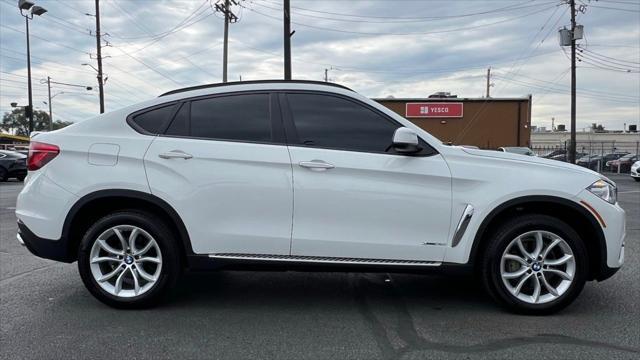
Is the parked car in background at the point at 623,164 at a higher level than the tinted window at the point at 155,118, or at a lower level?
lower

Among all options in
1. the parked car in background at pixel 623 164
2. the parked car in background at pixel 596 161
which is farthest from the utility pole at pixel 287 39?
the parked car in background at pixel 596 161

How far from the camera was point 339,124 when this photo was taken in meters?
4.05

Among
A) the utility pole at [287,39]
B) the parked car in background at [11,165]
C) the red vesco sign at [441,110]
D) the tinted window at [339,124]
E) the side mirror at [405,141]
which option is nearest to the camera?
the side mirror at [405,141]

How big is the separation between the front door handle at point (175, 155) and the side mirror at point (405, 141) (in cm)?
162

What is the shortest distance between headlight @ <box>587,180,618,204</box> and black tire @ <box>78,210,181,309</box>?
3.37 meters

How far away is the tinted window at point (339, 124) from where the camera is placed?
13.1 ft

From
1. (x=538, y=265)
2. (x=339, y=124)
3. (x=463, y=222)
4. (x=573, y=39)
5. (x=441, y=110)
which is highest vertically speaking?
(x=573, y=39)

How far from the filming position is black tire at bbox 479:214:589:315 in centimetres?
390

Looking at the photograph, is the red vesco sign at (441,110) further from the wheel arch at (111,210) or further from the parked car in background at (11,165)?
the wheel arch at (111,210)

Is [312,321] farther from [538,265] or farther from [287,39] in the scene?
[287,39]

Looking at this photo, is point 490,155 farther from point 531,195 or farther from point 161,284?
point 161,284

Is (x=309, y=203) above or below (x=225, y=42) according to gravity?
below

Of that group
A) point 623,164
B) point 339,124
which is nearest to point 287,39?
point 339,124

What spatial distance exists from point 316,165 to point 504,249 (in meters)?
1.62
